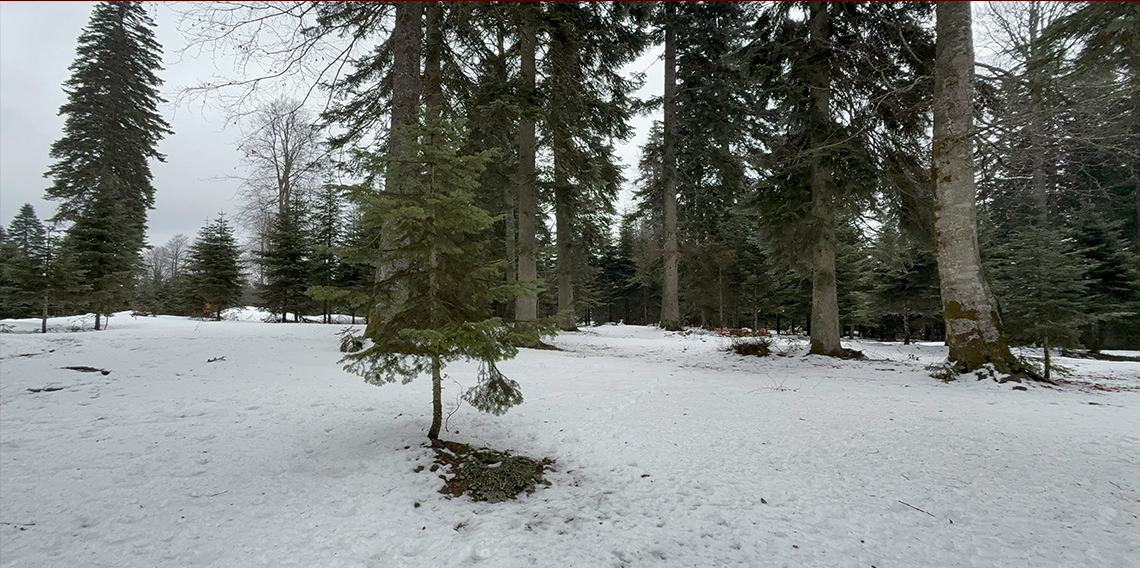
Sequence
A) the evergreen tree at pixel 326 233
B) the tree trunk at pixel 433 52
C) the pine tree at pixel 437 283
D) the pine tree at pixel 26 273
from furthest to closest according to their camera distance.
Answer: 1. the evergreen tree at pixel 326 233
2. the pine tree at pixel 26 273
3. the tree trunk at pixel 433 52
4. the pine tree at pixel 437 283

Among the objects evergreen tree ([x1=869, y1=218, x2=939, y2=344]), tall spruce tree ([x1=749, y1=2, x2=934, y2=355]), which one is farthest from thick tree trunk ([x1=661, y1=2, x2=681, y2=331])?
tall spruce tree ([x1=749, y1=2, x2=934, y2=355])

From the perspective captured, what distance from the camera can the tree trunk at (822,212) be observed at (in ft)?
27.9

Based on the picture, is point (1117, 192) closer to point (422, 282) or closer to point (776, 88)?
point (776, 88)

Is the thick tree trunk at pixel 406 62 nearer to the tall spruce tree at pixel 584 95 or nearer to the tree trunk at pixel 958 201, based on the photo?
the tall spruce tree at pixel 584 95

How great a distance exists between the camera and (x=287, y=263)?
53.4 feet

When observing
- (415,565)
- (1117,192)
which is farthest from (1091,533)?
(1117,192)

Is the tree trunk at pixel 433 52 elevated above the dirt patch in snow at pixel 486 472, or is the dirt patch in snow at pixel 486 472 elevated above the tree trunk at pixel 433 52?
the tree trunk at pixel 433 52

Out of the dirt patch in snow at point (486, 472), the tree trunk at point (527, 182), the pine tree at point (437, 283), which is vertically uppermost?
the tree trunk at point (527, 182)

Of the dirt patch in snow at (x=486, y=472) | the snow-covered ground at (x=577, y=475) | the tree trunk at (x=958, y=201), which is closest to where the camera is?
the snow-covered ground at (x=577, y=475)

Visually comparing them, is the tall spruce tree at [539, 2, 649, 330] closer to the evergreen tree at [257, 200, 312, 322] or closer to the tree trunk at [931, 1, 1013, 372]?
the tree trunk at [931, 1, 1013, 372]

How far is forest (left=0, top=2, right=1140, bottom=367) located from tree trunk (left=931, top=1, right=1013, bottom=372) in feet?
0.31

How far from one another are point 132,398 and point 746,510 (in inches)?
227

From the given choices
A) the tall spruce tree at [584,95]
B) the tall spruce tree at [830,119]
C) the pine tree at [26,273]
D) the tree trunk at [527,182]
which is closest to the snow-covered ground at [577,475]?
the tall spruce tree at [830,119]

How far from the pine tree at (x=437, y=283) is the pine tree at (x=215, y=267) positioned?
17.8m
